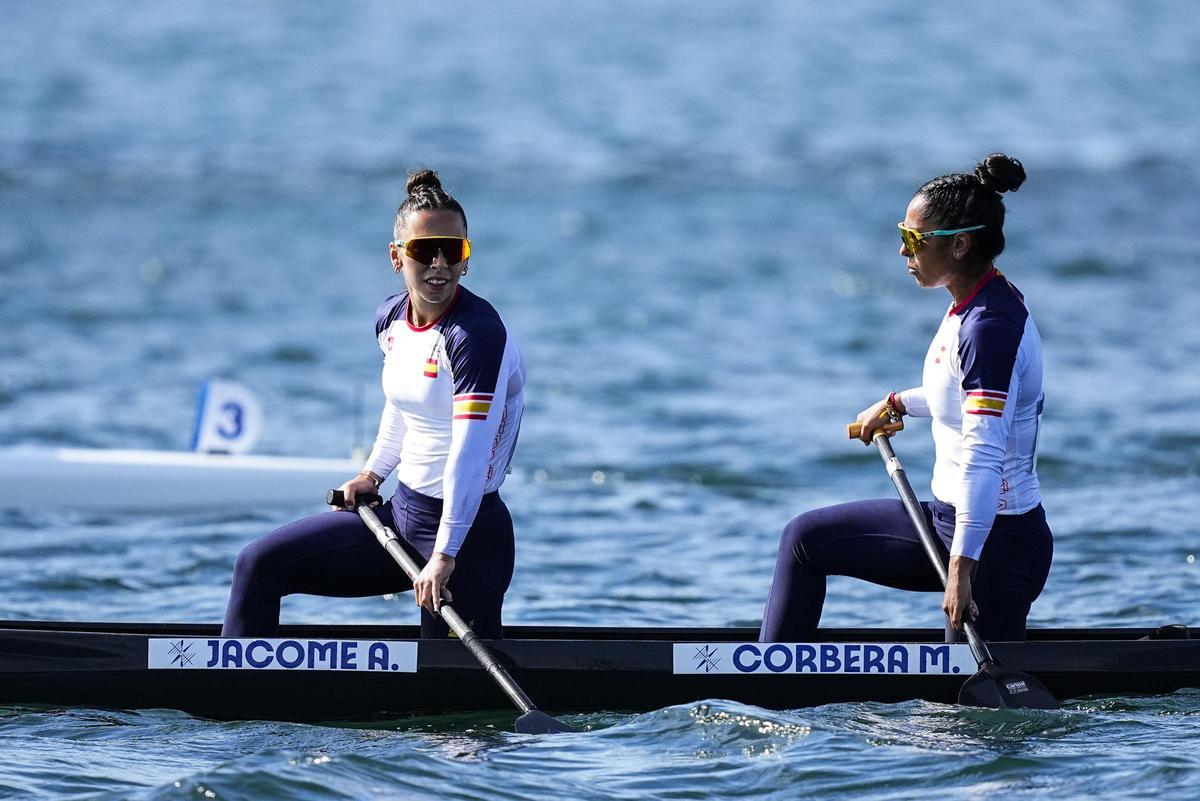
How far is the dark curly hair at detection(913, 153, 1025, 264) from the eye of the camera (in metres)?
5.04

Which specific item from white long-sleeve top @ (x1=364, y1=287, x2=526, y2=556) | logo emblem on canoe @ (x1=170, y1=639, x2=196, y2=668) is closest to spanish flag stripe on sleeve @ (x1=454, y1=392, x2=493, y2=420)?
white long-sleeve top @ (x1=364, y1=287, x2=526, y2=556)

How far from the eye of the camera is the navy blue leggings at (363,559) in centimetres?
520

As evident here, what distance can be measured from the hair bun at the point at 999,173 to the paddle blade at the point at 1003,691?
146 cm

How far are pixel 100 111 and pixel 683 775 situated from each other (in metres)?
29.3

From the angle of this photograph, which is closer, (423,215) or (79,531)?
(423,215)

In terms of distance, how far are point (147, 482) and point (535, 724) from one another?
5.91m

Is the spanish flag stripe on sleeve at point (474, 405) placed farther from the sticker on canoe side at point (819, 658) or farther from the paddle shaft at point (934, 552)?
the paddle shaft at point (934, 552)

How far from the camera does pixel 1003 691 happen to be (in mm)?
5270

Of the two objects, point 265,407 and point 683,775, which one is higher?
point 265,407

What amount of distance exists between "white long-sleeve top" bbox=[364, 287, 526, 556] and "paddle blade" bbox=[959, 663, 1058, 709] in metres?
1.60

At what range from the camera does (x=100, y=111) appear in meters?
32.1

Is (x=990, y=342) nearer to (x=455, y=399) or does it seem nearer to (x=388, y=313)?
(x=455, y=399)

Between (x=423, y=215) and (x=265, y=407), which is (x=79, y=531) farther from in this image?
(x=423, y=215)

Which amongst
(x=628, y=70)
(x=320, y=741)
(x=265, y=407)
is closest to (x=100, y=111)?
(x=628, y=70)
